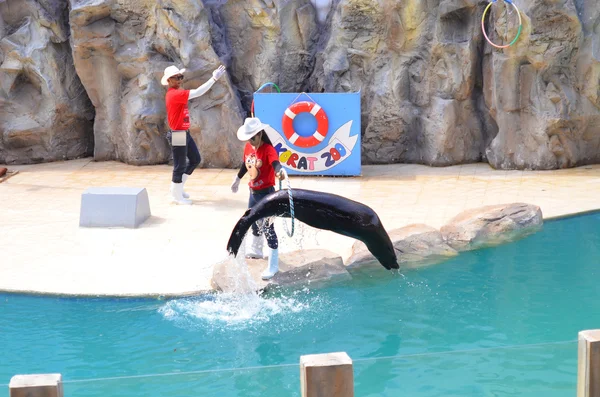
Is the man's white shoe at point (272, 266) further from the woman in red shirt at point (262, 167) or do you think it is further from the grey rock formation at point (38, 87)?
the grey rock formation at point (38, 87)

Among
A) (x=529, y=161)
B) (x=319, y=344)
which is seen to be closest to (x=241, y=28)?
(x=529, y=161)

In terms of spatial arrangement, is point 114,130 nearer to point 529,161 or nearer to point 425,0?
point 425,0

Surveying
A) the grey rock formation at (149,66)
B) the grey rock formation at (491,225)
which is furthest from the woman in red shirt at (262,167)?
the grey rock formation at (149,66)

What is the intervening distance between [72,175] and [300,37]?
346 cm

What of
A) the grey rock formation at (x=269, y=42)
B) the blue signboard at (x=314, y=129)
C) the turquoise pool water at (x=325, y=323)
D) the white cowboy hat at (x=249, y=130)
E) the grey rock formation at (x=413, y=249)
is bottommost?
the turquoise pool water at (x=325, y=323)

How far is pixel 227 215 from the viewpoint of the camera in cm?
891

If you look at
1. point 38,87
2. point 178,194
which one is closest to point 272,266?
point 178,194

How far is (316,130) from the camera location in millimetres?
10289

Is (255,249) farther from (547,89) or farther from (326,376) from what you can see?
(547,89)

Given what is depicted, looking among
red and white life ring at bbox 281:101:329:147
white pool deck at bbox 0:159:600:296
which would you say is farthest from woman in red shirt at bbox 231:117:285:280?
red and white life ring at bbox 281:101:329:147

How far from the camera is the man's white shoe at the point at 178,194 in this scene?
9398 mm

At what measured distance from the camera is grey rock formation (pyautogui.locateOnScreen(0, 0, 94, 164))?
37.4 feet

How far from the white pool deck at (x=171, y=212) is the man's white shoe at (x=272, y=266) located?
0.45 metres

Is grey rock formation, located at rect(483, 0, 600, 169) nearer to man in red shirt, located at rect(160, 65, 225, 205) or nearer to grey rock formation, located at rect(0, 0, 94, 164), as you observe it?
man in red shirt, located at rect(160, 65, 225, 205)
